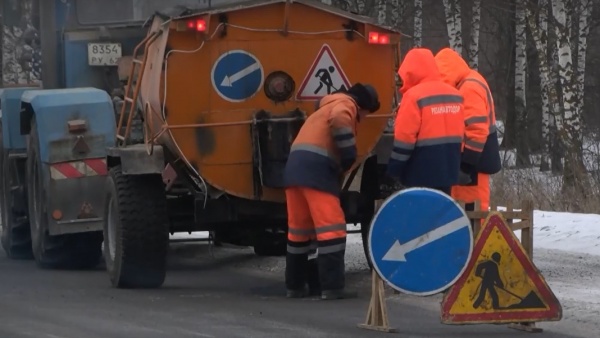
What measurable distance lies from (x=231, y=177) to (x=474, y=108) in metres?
1.76

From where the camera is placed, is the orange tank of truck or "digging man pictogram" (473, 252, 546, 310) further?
the orange tank of truck

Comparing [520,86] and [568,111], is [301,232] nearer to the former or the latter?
[568,111]

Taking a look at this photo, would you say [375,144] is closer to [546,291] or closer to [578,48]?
[546,291]

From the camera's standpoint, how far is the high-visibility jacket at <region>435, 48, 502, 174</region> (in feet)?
31.3

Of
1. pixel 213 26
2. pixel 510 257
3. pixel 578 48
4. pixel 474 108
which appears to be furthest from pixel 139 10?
pixel 578 48

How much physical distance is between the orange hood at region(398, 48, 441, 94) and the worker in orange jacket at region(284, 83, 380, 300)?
0.24 meters

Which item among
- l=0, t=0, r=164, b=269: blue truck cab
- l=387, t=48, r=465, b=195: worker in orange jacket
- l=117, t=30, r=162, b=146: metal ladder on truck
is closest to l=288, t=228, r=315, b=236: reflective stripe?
l=387, t=48, r=465, b=195: worker in orange jacket

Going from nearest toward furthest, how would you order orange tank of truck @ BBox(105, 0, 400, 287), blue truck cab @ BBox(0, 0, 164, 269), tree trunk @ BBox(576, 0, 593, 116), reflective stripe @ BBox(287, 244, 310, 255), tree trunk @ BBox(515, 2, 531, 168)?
orange tank of truck @ BBox(105, 0, 400, 287) < reflective stripe @ BBox(287, 244, 310, 255) < blue truck cab @ BBox(0, 0, 164, 269) < tree trunk @ BBox(576, 0, 593, 116) < tree trunk @ BBox(515, 2, 531, 168)

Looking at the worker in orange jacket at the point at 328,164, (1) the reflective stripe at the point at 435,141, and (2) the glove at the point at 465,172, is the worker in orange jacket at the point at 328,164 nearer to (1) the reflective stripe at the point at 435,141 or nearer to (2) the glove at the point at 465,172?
(1) the reflective stripe at the point at 435,141

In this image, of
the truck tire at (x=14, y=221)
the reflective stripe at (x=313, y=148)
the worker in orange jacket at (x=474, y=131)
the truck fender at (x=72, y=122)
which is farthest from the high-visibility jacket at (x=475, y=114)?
the truck tire at (x=14, y=221)

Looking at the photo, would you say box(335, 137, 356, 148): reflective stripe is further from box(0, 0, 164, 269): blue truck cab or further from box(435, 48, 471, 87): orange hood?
box(0, 0, 164, 269): blue truck cab

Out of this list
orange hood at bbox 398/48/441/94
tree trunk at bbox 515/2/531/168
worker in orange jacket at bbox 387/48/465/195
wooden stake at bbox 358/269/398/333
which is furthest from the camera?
tree trunk at bbox 515/2/531/168

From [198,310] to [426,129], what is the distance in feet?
6.31

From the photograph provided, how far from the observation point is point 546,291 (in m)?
7.86
